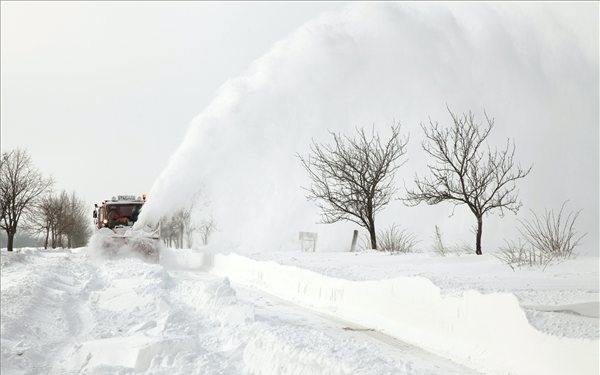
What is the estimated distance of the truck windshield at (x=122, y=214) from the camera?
2006 cm

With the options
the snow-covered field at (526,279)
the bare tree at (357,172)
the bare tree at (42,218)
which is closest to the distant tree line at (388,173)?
the bare tree at (357,172)

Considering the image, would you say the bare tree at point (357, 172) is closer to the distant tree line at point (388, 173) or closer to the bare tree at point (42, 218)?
the distant tree line at point (388, 173)

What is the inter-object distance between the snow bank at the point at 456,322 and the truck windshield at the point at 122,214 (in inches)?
451

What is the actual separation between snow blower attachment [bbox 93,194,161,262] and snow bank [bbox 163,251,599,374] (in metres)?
9.30

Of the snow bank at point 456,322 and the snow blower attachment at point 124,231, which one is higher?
the snow blower attachment at point 124,231

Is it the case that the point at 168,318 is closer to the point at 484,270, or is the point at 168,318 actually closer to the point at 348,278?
the point at 348,278

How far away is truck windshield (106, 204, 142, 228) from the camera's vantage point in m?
20.1

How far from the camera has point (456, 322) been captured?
6.14 m

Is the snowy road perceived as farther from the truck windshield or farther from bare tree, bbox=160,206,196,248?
bare tree, bbox=160,206,196,248

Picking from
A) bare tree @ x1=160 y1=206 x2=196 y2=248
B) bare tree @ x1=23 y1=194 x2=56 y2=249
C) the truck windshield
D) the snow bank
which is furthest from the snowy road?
bare tree @ x1=23 y1=194 x2=56 y2=249

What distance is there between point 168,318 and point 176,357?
6.41ft

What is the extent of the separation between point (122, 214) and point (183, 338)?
50.3 ft

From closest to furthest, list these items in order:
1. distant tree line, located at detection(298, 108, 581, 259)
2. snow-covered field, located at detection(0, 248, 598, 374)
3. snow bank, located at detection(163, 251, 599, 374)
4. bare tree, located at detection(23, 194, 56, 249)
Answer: snow bank, located at detection(163, 251, 599, 374)
snow-covered field, located at detection(0, 248, 598, 374)
distant tree line, located at detection(298, 108, 581, 259)
bare tree, located at detection(23, 194, 56, 249)

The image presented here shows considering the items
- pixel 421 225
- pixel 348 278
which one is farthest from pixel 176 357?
pixel 421 225
